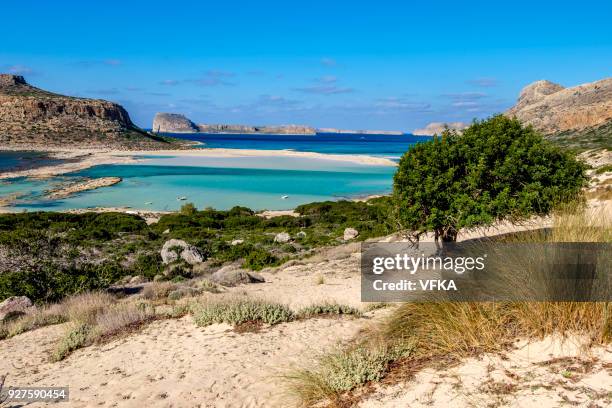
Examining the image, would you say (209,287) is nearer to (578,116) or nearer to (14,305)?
(14,305)

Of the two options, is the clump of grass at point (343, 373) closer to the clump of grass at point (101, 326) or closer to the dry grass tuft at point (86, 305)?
the clump of grass at point (101, 326)

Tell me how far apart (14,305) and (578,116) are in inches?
3669

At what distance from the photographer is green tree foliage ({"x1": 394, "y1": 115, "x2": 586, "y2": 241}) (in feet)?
34.6

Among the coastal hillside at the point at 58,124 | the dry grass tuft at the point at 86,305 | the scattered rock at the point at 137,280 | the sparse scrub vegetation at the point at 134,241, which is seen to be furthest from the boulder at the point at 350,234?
the coastal hillside at the point at 58,124

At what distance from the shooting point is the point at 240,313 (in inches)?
360

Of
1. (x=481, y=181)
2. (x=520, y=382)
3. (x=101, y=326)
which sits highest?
(x=481, y=181)

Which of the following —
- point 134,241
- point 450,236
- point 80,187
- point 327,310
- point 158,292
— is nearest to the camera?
point 327,310

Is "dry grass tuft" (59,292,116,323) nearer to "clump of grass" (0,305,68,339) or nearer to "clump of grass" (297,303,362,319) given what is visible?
"clump of grass" (0,305,68,339)

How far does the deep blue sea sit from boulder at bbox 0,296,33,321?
3156 cm

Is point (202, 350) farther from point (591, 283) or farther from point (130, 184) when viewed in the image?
point (130, 184)

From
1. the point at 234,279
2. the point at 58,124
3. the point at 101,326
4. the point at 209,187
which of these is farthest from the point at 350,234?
the point at 58,124

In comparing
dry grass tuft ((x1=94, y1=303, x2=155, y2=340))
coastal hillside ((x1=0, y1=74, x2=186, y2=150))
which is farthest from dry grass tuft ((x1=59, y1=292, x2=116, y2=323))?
coastal hillside ((x1=0, y1=74, x2=186, y2=150))

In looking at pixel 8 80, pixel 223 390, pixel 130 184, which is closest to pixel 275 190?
pixel 130 184

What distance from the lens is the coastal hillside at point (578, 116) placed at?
66.4 m
